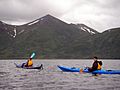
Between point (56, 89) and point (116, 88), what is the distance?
6.07 metres

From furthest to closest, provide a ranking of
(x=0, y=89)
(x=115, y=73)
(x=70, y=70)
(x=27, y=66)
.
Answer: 1. (x=27, y=66)
2. (x=70, y=70)
3. (x=115, y=73)
4. (x=0, y=89)

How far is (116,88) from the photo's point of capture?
2700cm

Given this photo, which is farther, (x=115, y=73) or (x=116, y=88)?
(x=115, y=73)

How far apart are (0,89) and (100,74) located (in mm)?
21748

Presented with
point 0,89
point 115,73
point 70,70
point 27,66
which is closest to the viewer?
point 0,89

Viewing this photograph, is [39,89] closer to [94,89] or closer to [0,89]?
[0,89]

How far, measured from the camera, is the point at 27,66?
5991 cm

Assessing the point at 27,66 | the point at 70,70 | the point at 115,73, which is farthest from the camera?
the point at 27,66

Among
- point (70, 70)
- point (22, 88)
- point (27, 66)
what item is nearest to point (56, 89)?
point (22, 88)

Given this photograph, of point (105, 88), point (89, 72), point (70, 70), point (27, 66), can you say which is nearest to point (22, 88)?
point (105, 88)

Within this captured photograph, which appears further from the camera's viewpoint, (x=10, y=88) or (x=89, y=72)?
(x=89, y=72)

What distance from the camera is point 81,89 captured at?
86.2 ft

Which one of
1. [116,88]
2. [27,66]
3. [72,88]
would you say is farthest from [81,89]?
[27,66]

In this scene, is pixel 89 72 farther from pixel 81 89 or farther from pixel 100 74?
pixel 81 89
